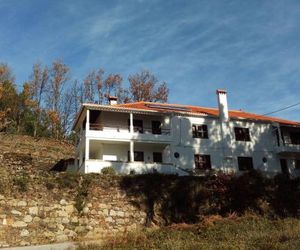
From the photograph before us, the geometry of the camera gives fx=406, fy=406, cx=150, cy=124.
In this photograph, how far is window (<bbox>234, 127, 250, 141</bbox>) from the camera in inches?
1394

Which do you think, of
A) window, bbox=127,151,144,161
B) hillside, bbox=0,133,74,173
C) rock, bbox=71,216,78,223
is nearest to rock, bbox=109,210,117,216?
rock, bbox=71,216,78,223

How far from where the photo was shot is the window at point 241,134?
116ft

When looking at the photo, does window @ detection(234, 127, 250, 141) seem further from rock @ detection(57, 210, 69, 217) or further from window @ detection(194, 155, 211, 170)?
rock @ detection(57, 210, 69, 217)

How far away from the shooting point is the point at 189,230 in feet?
62.3

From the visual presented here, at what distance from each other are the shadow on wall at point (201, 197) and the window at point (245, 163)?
29.1 ft

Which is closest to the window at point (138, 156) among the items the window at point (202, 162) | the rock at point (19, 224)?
the window at point (202, 162)

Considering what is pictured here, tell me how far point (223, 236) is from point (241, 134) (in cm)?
1958

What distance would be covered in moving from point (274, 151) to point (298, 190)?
9954 millimetres

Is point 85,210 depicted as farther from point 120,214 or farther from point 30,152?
point 30,152

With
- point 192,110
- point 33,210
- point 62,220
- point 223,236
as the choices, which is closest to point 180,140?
point 192,110

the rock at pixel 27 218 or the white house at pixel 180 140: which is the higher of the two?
the white house at pixel 180 140

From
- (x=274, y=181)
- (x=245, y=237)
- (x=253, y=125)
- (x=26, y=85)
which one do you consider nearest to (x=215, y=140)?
(x=253, y=125)

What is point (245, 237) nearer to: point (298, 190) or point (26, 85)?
point (298, 190)

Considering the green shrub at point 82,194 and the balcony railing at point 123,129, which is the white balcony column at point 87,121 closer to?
the balcony railing at point 123,129
